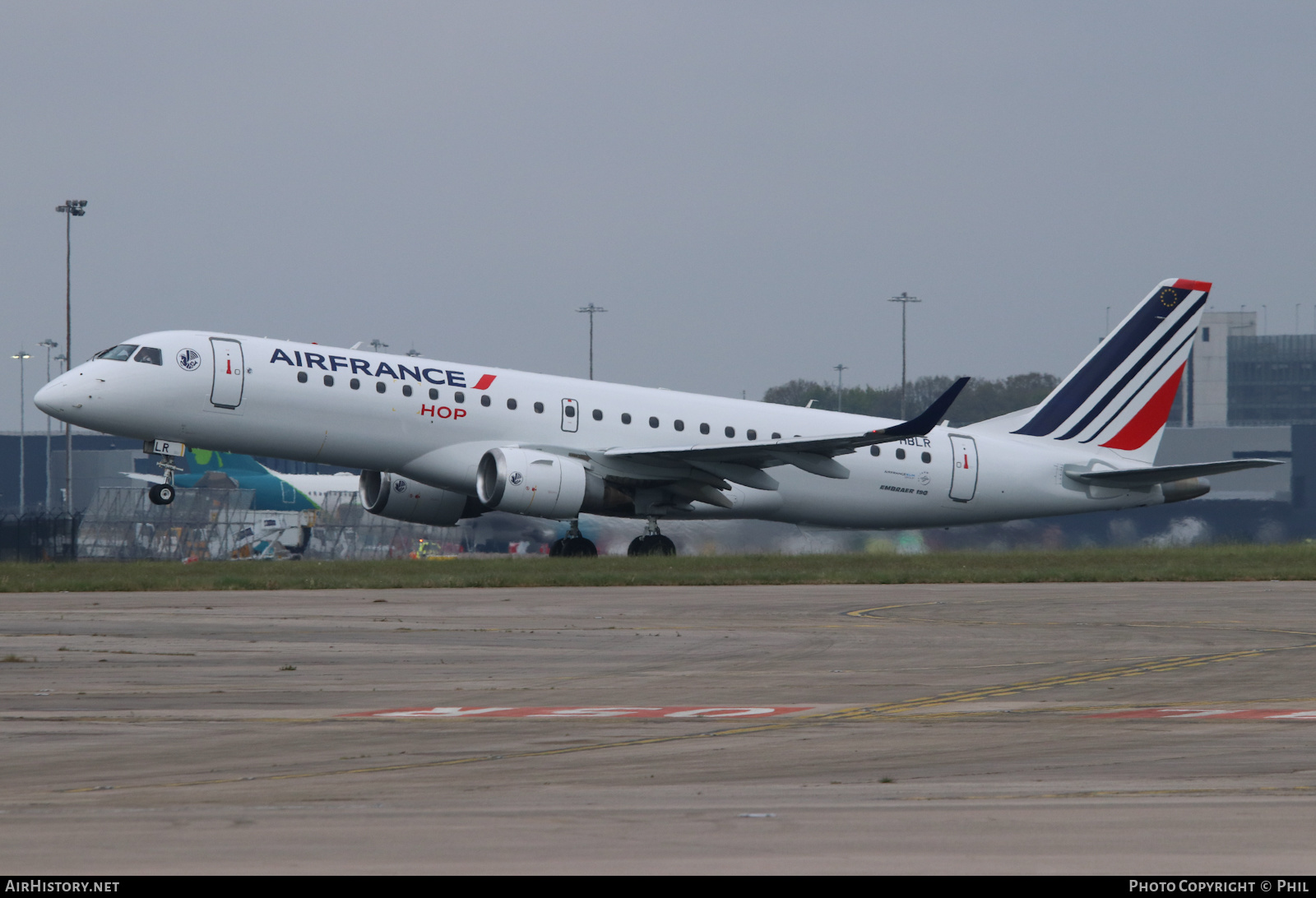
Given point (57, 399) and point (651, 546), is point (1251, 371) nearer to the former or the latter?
point (651, 546)

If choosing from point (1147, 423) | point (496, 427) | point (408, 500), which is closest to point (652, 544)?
point (496, 427)

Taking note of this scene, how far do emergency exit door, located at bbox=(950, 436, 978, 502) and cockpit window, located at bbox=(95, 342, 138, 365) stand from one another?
19598 millimetres

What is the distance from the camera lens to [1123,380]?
39594 mm

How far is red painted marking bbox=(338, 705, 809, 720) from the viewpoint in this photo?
11.1 metres

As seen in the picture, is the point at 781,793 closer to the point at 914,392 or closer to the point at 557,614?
the point at 557,614

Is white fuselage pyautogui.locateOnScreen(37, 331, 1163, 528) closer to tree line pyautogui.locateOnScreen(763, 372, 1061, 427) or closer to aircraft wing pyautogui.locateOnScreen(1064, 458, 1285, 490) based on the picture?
aircraft wing pyautogui.locateOnScreen(1064, 458, 1285, 490)

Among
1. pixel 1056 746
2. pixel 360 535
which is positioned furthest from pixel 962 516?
pixel 1056 746

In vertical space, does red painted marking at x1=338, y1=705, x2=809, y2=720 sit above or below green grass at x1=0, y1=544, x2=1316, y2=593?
below

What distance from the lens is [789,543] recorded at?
40.1 m

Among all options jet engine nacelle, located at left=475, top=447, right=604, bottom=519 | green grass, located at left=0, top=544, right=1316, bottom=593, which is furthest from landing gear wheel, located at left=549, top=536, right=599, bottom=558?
green grass, located at left=0, top=544, right=1316, bottom=593

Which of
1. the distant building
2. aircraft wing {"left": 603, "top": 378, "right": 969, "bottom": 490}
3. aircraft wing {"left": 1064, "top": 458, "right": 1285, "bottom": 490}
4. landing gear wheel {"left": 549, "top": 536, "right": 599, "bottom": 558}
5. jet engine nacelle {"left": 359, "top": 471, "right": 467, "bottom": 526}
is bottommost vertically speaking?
landing gear wheel {"left": 549, "top": 536, "right": 599, "bottom": 558}

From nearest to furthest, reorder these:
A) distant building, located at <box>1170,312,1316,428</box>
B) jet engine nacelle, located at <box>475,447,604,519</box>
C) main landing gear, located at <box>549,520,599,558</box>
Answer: jet engine nacelle, located at <box>475,447,604,519</box> → main landing gear, located at <box>549,520,599,558</box> → distant building, located at <box>1170,312,1316,428</box>

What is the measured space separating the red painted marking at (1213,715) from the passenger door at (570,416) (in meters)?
23.5

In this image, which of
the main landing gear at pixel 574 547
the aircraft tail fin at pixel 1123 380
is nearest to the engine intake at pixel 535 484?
the main landing gear at pixel 574 547
